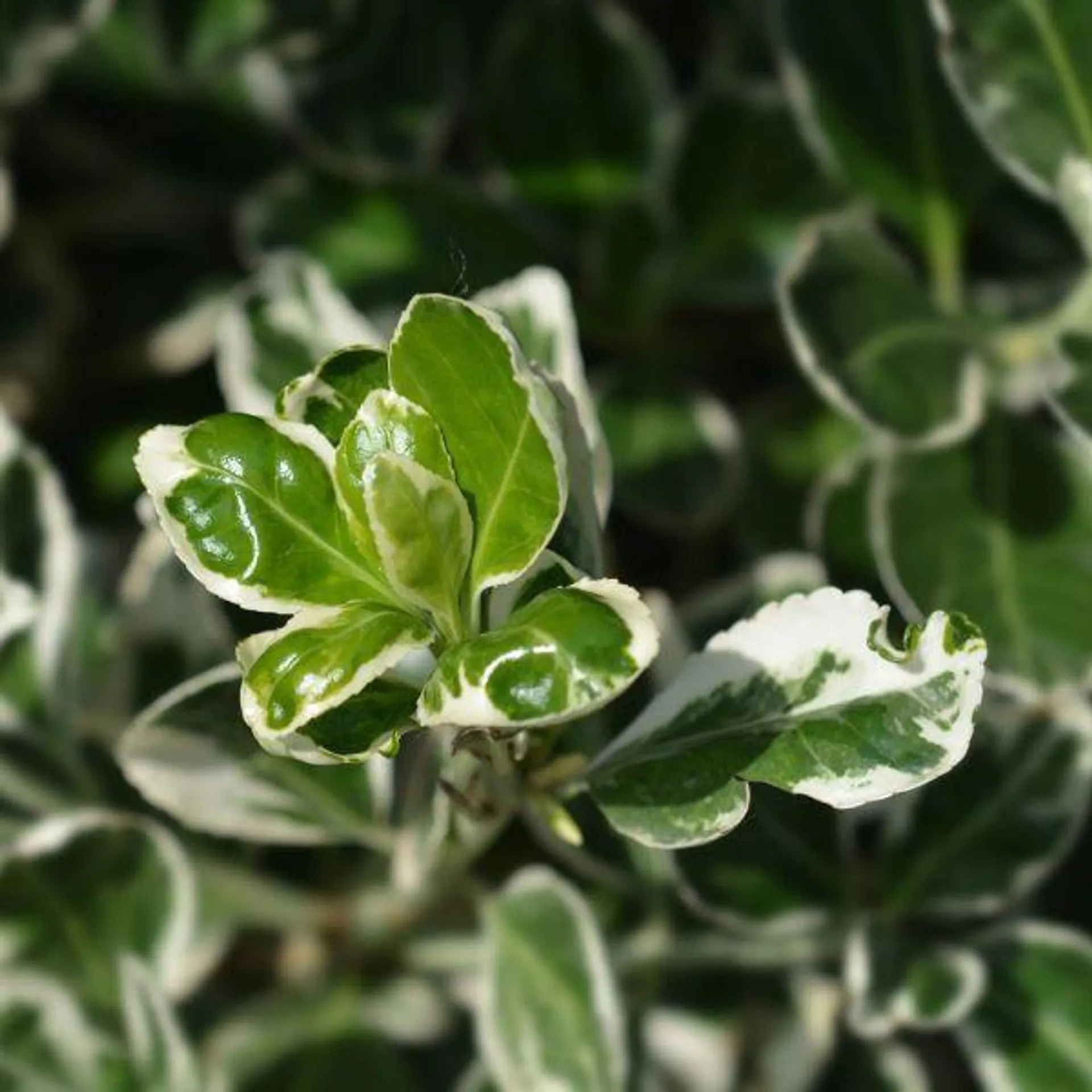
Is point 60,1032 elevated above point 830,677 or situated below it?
below

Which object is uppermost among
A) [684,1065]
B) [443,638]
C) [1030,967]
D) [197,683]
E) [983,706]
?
[443,638]

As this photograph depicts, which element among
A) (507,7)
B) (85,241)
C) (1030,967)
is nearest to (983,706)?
(1030,967)

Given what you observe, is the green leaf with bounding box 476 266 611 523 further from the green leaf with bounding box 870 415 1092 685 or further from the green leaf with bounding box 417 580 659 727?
the green leaf with bounding box 870 415 1092 685

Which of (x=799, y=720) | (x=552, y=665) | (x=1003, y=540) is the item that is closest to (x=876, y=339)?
(x=1003, y=540)

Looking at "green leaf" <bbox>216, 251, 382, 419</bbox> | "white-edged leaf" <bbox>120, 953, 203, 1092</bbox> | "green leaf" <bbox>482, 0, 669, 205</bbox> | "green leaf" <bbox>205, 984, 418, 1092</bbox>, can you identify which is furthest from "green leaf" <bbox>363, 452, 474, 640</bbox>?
"green leaf" <bbox>482, 0, 669, 205</bbox>

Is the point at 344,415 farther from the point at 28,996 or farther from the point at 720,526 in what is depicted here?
the point at 720,526

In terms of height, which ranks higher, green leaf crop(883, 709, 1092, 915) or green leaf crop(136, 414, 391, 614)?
green leaf crop(136, 414, 391, 614)

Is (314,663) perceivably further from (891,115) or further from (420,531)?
(891,115)
